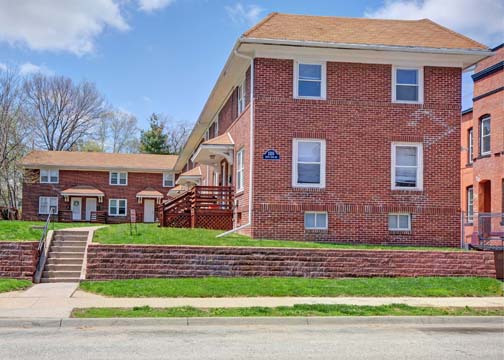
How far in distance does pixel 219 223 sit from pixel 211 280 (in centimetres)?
807

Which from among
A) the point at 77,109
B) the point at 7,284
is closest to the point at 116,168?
the point at 77,109

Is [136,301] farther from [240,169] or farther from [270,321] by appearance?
[240,169]

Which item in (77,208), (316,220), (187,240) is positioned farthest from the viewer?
(77,208)

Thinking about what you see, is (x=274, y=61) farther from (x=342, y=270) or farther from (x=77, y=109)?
(x=77, y=109)

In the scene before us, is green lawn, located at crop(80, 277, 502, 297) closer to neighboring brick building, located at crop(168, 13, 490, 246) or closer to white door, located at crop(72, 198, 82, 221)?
neighboring brick building, located at crop(168, 13, 490, 246)

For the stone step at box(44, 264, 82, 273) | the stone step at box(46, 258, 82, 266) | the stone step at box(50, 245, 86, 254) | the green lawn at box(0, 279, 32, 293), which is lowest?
the green lawn at box(0, 279, 32, 293)

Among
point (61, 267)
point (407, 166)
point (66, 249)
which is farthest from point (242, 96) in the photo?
point (61, 267)

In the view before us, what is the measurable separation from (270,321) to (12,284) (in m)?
6.89

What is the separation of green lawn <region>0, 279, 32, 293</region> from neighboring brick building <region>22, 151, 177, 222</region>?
3636 cm

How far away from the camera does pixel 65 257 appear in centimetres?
1667

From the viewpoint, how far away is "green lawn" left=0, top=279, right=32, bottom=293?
13962 millimetres

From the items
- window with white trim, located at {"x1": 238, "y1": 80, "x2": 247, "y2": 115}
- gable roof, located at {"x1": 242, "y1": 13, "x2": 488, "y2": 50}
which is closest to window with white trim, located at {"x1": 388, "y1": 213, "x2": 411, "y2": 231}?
gable roof, located at {"x1": 242, "y1": 13, "x2": 488, "y2": 50}

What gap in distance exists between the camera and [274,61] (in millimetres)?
20156

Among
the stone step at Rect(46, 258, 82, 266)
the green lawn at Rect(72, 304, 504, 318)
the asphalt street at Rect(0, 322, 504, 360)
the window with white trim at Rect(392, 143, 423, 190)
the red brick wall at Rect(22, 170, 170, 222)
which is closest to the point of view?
the asphalt street at Rect(0, 322, 504, 360)
